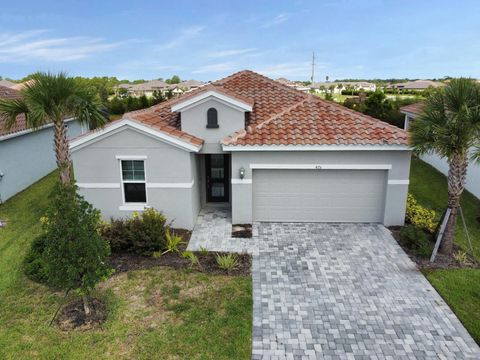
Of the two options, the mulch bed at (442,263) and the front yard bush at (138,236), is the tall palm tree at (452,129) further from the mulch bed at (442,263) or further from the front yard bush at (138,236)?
the front yard bush at (138,236)

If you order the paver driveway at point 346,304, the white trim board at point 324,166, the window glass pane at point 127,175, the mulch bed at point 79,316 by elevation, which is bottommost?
the mulch bed at point 79,316

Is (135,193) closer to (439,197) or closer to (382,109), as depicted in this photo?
(439,197)

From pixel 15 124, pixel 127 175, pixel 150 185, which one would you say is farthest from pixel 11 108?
pixel 15 124

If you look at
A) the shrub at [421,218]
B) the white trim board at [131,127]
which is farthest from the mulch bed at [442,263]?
the white trim board at [131,127]

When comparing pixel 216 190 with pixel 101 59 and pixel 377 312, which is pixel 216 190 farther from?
pixel 101 59

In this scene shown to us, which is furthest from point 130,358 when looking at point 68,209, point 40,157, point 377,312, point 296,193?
point 40,157
